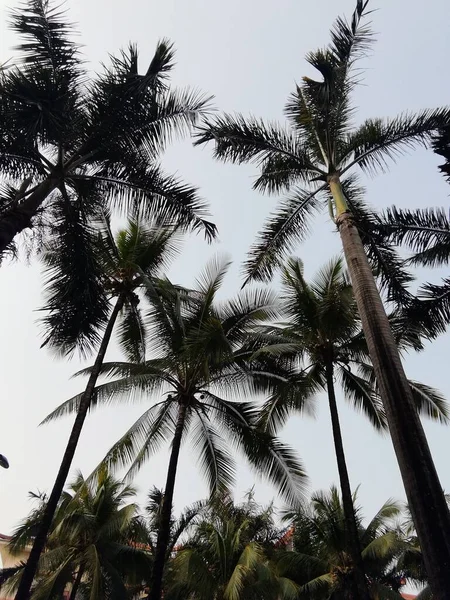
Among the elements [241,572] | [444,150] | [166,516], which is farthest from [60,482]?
[444,150]

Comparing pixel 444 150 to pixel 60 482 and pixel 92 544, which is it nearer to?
pixel 60 482

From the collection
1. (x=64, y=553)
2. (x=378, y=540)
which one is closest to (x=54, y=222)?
(x=64, y=553)

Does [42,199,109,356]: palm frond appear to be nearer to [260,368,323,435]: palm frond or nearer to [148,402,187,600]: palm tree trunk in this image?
[148,402,187,600]: palm tree trunk

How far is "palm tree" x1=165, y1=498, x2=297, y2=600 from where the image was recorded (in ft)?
50.4

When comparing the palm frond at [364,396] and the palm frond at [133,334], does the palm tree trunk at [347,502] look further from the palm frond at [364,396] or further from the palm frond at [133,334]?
the palm frond at [133,334]

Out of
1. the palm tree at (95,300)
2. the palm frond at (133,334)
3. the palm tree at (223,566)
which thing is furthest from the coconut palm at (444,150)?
the palm tree at (223,566)

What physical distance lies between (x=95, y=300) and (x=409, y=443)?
6.03 m

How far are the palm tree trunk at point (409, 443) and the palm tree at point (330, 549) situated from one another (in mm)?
11148

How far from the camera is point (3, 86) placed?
23.2 feet

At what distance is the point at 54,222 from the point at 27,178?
1.00m

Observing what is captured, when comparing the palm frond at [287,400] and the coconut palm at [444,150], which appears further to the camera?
the palm frond at [287,400]

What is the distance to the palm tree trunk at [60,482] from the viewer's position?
9.29 meters

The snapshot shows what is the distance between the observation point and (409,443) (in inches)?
207

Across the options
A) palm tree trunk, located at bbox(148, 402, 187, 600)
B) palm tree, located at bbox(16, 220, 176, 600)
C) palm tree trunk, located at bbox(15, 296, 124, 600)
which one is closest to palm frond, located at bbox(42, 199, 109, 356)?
palm tree, located at bbox(16, 220, 176, 600)
